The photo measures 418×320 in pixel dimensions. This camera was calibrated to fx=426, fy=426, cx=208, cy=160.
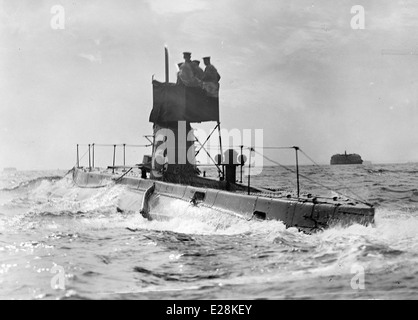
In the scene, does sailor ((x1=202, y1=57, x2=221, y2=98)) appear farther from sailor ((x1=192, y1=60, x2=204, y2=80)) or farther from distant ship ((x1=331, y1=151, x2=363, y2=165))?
distant ship ((x1=331, y1=151, x2=363, y2=165))

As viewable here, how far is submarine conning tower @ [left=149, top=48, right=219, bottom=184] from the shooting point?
755 inches

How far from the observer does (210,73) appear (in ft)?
63.5

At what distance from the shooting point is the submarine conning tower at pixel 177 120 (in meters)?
19.2

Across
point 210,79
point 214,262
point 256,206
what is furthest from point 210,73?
point 214,262

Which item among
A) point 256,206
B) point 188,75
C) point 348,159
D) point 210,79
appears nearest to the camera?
point 256,206

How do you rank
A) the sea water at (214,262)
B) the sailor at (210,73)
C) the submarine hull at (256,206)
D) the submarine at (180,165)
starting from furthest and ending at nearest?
the sailor at (210,73) < the submarine at (180,165) < the submarine hull at (256,206) < the sea water at (214,262)

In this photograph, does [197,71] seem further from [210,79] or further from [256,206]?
[256,206]

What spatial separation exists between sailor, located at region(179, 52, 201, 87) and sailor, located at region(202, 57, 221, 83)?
43cm

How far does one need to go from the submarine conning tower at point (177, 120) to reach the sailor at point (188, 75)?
12 centimetres

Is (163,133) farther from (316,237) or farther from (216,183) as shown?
(316,237)

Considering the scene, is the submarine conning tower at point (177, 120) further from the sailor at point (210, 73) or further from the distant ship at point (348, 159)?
the distant ship at point (348, 159)

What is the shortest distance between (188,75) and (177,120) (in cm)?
207

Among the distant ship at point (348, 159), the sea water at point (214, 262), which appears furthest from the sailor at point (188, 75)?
the distant ship at point (348, 159)
